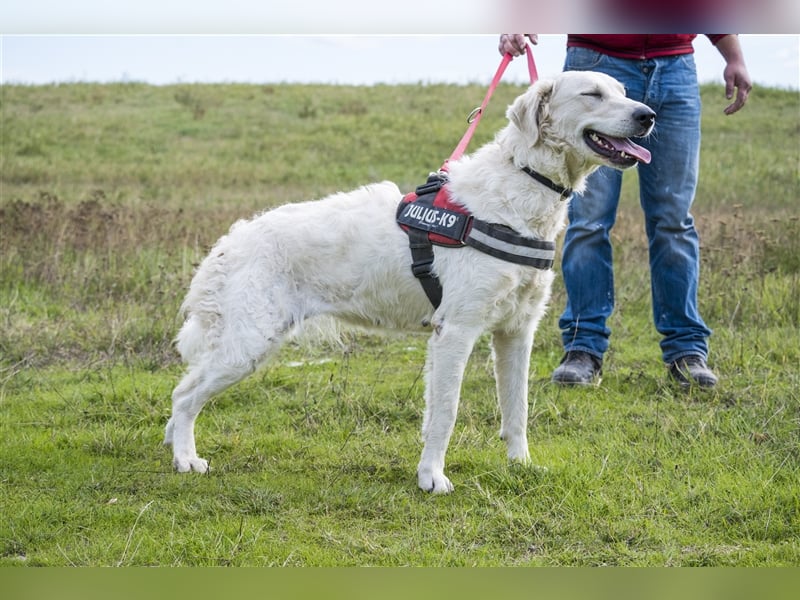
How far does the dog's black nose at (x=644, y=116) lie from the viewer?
3896 mm

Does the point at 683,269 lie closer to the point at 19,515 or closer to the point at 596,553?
the point at 596,553

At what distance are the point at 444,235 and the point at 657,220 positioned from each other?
7.21 ft

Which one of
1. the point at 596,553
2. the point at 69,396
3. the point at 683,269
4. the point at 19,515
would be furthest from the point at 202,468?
the point at 683,269

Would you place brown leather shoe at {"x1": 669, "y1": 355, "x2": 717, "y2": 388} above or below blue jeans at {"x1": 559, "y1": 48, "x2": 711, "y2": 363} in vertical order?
below

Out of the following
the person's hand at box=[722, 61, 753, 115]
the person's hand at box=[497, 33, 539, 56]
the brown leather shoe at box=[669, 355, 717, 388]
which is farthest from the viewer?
the brown leather shoe at box=[669, 355, 717, 388]

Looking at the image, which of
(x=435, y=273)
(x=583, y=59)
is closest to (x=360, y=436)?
(x=435, y=273)

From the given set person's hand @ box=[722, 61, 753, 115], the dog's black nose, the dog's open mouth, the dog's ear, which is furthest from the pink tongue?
person's hand @ box=[722, 61, 753, 115]

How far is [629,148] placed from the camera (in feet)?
13.1

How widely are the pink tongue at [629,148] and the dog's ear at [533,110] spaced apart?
33 centimetres

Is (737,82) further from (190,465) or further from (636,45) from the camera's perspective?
(190,465)

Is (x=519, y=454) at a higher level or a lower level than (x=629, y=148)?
lower

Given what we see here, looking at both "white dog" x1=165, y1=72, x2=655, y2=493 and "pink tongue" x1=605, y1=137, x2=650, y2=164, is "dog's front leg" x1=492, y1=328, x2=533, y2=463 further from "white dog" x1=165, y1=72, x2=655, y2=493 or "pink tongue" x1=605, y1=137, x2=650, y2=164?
"pink tongue" x1=605, y1=137, x2=650, y2=164

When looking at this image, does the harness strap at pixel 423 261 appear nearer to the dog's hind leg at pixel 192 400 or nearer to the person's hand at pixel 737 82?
the dog's hind leg at pixel 192 400

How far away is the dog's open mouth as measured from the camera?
157 inches
